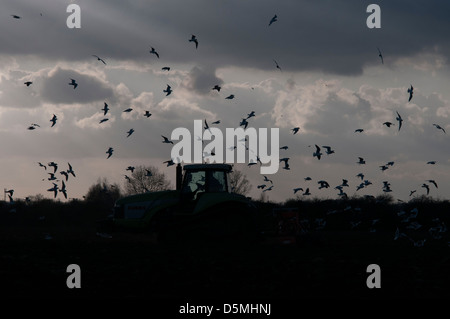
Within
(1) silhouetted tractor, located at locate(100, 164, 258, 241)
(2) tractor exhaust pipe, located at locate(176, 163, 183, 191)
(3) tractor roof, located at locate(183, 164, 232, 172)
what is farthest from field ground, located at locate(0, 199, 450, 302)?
(3) tractor roof, located at locate(183, 164, 232, 172)

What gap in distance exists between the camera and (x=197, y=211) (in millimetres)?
21531

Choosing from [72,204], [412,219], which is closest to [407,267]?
[412,219]

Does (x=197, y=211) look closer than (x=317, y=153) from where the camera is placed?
Yes

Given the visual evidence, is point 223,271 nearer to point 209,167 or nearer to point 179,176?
point 179,176

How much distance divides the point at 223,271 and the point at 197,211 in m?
5.42

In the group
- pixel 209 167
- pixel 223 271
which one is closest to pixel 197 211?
pixel 209 167

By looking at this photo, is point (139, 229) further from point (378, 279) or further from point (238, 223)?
point (378, 279)

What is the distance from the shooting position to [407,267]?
17.5m

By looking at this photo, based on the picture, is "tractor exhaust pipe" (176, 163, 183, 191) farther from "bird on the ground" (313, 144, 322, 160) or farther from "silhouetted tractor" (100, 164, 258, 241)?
"bird on the ground" (313, 144, 322, 160)

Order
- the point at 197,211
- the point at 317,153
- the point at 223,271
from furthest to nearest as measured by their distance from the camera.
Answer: the point at 317,153 < the point at 197,211 < the point at 223,271

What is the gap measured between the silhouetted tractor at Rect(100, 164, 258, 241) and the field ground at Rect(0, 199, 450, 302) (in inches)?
17.5

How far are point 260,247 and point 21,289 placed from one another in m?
9.46

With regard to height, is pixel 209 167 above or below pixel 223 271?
above

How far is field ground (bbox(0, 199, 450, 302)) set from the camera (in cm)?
1372
